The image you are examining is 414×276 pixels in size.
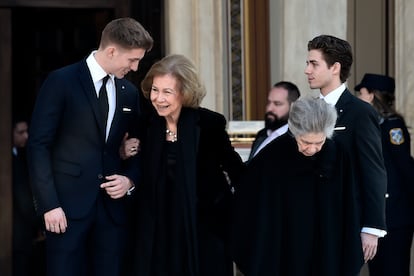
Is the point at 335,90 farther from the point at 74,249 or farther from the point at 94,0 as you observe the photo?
the point at 94,0

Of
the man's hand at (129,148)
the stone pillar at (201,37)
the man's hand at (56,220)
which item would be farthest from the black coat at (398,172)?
the man's hand at (56,220)

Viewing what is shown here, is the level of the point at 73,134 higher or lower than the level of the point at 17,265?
higher

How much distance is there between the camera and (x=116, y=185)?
5590 millimetres

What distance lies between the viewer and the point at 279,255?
17.3 ft

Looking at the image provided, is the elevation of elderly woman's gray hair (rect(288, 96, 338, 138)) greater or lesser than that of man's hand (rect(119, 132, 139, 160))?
greater

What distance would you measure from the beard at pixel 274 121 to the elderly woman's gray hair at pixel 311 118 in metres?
2.15

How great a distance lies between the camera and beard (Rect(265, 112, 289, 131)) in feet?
24.2

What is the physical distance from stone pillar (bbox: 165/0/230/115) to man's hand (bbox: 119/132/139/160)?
7.74 ft

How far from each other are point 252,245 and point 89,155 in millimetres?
967

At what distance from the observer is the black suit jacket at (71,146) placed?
17.8 feet

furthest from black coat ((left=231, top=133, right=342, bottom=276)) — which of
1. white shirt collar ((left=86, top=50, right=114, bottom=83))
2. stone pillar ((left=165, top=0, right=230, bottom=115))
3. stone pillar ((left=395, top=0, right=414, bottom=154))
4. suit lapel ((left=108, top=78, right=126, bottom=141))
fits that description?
stone pillar ((left=395, top=0, right=414, bottom=154))

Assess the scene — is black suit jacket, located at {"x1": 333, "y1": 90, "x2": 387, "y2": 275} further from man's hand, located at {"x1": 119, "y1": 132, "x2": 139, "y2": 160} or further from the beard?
the beard

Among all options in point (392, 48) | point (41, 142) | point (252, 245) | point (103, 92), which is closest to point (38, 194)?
point (41, 142)

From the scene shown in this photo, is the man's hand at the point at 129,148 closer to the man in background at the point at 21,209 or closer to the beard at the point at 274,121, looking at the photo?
the beard at the point at 274,121
